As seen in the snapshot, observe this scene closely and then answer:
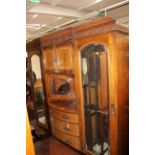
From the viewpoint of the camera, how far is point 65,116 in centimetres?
238

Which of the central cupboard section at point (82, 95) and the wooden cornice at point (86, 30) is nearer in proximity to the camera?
the wooden cornice at point (86, 30)

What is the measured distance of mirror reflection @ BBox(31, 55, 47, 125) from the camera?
2850mm

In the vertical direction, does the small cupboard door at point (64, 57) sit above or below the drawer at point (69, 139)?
above

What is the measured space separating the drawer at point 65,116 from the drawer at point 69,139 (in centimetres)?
26

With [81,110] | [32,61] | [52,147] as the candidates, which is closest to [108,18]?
[81,110]

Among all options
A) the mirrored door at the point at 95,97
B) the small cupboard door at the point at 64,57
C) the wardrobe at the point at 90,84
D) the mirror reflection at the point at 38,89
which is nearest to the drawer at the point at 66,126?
the wardrobe at the point at 90,84

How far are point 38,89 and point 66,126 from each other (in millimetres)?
980

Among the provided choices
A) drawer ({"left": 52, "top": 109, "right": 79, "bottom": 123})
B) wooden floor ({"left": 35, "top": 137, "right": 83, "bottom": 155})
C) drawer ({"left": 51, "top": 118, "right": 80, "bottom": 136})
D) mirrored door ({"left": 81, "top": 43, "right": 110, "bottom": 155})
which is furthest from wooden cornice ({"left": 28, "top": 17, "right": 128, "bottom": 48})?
wooden floor ({"left": 35, "top": 137, "right": 83, "bottom": 155})

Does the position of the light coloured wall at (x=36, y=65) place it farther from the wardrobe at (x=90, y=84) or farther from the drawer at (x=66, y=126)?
the drawer at (x=66, y=126)

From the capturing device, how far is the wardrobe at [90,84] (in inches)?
65.9

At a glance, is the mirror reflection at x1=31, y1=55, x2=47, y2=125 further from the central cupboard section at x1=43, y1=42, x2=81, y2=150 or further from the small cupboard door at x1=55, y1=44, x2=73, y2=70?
the small cupboard door at x1=55, y1=44, x2=73, y2=70

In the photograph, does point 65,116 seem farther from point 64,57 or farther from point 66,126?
point 64,57

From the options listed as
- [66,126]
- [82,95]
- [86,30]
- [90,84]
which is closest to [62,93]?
[66,126]

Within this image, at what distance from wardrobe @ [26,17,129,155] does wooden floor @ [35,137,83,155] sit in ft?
0.36
